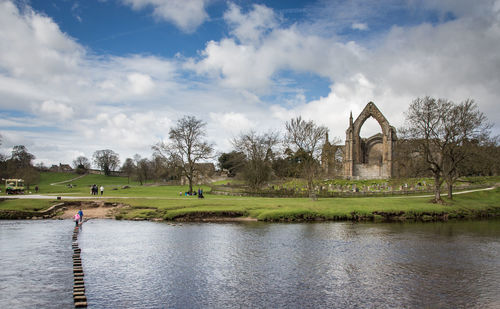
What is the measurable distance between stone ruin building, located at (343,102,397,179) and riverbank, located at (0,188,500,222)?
41.1 metres

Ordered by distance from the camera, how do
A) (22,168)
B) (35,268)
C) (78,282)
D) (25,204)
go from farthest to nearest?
(22,168), (25,204), (35,268), (78,282)

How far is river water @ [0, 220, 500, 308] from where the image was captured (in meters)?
14.2

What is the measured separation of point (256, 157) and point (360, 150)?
133 feet

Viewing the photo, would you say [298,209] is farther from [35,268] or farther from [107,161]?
[107,161]

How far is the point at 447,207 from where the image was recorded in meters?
39.7

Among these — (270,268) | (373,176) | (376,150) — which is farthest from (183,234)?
(376,150)

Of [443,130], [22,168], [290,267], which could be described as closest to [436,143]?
[443,130]

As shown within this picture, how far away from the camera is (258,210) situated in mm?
37094

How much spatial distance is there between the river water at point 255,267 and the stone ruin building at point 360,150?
55.8 metres

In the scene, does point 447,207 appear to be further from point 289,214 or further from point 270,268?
point 270,268

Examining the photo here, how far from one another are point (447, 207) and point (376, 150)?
55.1m

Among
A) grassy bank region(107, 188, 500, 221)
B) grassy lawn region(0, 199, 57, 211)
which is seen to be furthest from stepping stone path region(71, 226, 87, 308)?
grassy lawn region(0, 199, 57, 211)

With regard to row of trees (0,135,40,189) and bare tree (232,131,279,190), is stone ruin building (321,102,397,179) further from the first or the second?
row of trees (0,135,40,189)

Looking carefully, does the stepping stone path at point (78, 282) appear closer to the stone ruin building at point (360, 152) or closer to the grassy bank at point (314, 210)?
the grassy bank at point (314, 210)
